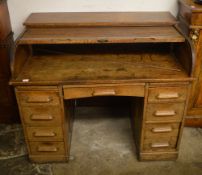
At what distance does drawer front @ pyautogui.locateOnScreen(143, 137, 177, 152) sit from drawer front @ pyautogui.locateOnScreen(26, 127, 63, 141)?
0.66 metres

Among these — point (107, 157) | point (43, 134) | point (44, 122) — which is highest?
point (44, 122)

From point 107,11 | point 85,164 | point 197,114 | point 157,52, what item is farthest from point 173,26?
point 85,164

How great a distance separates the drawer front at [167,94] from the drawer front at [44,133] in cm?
70

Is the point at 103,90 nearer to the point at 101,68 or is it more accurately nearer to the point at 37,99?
the point at 101,68

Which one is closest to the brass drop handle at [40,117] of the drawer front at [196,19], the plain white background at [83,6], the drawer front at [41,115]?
the drawer front at [41,115]

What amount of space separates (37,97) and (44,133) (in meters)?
0.31

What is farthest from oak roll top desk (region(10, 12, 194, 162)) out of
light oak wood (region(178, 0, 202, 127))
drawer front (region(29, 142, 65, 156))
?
light oak wood (region(178, 0, 202, 127))

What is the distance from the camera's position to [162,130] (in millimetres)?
1765

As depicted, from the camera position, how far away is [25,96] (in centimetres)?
158

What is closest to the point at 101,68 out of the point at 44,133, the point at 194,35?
the point at 44,133

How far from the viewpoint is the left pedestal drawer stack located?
1582 mm

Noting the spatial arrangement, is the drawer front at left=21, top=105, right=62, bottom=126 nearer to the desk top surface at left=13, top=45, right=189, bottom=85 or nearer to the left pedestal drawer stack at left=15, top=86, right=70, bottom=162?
the left pedestal drawer stack at left=15, top=86, right=70, bottom=162

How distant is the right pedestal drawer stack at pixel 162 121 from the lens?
5.27ft

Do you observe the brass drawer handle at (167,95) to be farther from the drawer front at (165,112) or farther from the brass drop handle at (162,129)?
the brass drop handle at (162,129)
